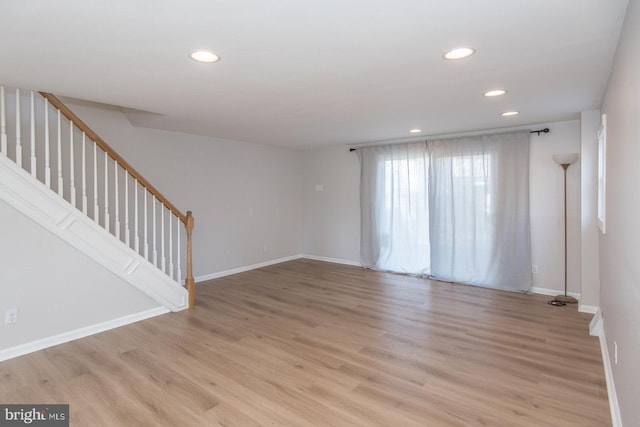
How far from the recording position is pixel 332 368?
2.69m

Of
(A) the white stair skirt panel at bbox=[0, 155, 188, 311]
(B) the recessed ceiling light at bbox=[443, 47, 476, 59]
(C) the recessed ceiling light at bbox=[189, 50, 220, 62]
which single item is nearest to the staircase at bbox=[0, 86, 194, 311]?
(A) the white stair skirt panel at bbox=[0, 155, 188, 311]

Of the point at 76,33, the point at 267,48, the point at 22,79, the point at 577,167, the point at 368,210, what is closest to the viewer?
the point at 76,33

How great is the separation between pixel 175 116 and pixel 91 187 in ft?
4.39

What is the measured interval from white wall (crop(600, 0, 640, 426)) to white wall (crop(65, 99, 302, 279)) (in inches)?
190

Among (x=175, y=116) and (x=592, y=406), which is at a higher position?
(x=175, y=116)

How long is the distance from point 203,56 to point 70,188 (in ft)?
7.69

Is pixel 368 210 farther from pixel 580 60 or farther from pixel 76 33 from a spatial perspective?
pixel 76 33

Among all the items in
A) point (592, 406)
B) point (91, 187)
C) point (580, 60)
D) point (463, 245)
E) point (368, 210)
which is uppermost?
point (580, 60)

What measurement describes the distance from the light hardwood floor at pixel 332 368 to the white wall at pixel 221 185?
1547 mm

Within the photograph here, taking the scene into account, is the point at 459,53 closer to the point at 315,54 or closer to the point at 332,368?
the point at 315,54

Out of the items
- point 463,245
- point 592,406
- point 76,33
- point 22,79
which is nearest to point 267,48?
point 76,33

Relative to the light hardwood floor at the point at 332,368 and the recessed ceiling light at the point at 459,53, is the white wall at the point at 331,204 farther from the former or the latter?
the recessed ceiling light at the point at 459,53

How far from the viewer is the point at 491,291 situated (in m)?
4.75

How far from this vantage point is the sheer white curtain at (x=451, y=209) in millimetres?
4672
